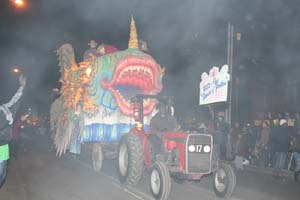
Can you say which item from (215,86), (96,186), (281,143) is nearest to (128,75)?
(215,86)

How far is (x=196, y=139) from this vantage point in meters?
5.79

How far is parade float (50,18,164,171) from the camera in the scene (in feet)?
26.9

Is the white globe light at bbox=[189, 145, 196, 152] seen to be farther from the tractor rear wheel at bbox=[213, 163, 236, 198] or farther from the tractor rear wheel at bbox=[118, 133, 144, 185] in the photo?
the tractor rear wheel at bbox=[118, 133, 144, 185]

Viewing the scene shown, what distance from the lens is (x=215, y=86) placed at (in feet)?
26.3

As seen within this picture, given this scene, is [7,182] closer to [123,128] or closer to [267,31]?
[123,128]

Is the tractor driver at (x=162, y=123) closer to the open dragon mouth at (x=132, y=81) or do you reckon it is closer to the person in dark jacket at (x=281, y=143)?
the open dragon mouth at (x=132, y=81)

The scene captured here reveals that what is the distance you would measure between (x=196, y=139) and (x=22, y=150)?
935 centimetres

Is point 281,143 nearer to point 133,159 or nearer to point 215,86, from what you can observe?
point 215,86

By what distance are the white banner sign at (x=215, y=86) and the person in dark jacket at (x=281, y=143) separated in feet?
6.87

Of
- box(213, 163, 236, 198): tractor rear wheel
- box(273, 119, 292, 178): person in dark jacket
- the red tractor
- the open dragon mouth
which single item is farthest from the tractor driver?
box(273, 119, 292, 178): person in dark jacket

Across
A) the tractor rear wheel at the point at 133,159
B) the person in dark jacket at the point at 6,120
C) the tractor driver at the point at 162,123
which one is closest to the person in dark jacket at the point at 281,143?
the tractor driver at the point at 162,123

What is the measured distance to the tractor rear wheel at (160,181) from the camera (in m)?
5.35

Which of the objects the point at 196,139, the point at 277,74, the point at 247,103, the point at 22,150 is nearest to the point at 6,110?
the point at 196,139

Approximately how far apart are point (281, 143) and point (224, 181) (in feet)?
11.6
